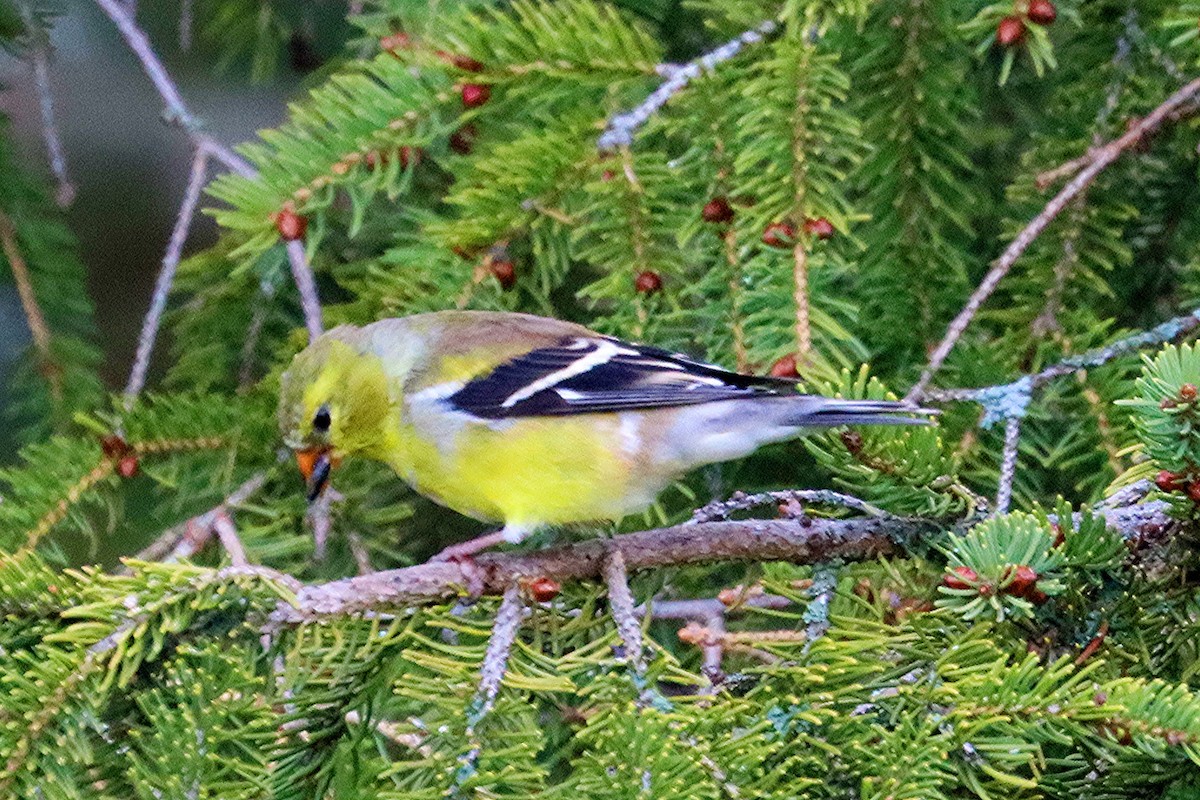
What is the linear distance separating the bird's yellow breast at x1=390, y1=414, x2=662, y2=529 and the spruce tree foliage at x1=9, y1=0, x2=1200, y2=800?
0.16 meters

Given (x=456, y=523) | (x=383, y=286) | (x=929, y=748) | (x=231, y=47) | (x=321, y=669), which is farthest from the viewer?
(x=231, y=47)

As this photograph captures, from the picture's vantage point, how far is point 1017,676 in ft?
4.97

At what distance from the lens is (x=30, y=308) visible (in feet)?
10.4

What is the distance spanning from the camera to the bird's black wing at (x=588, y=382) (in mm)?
2584

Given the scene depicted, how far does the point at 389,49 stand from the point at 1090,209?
1465mm

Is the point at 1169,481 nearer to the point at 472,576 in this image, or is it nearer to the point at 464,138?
the point at 472,576

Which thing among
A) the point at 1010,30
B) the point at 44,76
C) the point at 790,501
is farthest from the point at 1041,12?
the point at 44,76

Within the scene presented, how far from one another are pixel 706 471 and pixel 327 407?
0.83m

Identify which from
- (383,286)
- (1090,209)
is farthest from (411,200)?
(1090,209)

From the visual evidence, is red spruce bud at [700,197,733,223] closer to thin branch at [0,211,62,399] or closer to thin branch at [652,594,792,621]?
thin branch at [652,594,792,621]

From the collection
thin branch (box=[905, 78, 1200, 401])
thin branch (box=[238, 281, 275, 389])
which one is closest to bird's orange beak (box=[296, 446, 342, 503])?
thin branch (box=[238, 281, 275, 389])

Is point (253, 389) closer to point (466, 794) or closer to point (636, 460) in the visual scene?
point (636, 460)

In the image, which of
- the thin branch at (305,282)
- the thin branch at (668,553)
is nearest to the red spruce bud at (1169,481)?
the thin branch at (668,553)

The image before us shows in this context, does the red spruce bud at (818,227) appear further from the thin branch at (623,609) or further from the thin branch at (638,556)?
the thin branch at (623,609)
